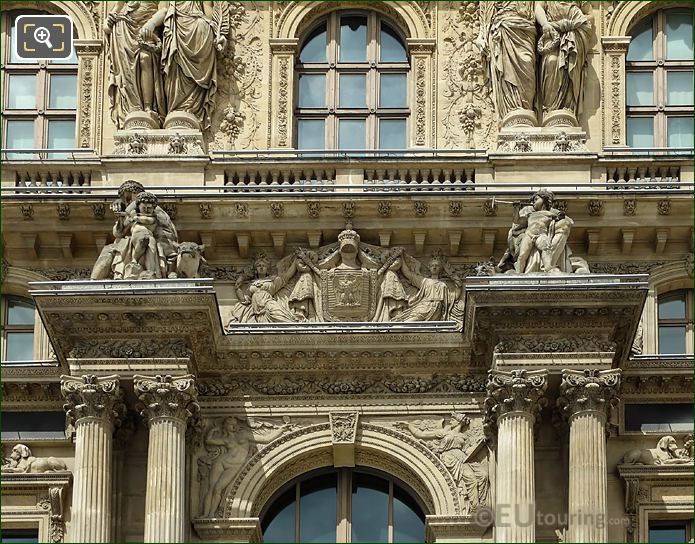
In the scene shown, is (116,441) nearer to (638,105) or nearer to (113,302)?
(113,302)

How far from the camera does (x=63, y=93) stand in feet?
136

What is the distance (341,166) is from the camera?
1558 inches

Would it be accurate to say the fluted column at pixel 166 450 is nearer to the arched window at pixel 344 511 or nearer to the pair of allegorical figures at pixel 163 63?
the arched window at pixel 344 511

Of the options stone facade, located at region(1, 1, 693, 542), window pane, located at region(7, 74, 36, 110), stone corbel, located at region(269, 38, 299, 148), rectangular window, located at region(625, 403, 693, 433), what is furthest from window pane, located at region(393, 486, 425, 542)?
window pane, located at region(7, 74, 36, 110)

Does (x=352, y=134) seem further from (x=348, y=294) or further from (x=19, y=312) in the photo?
(x=19, y=312)

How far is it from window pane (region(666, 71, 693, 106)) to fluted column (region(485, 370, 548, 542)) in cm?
623

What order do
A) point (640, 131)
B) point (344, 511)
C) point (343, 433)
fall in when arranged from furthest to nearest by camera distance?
point (640, 131) < point (344, 511) < point (343, 433)

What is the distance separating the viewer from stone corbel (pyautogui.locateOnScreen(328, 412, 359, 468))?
37.7 m

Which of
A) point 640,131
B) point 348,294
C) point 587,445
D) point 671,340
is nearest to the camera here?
point 587,445

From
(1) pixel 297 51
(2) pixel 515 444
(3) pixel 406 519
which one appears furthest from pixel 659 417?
(1) pixel 297 51

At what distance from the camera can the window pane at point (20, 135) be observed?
41.1 metres

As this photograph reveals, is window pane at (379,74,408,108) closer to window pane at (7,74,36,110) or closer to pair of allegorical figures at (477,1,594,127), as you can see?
pair of allegorical figures at (477,1,594,127)

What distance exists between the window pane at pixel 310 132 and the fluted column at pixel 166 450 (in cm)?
521

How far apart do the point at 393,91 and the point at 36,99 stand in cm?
530
